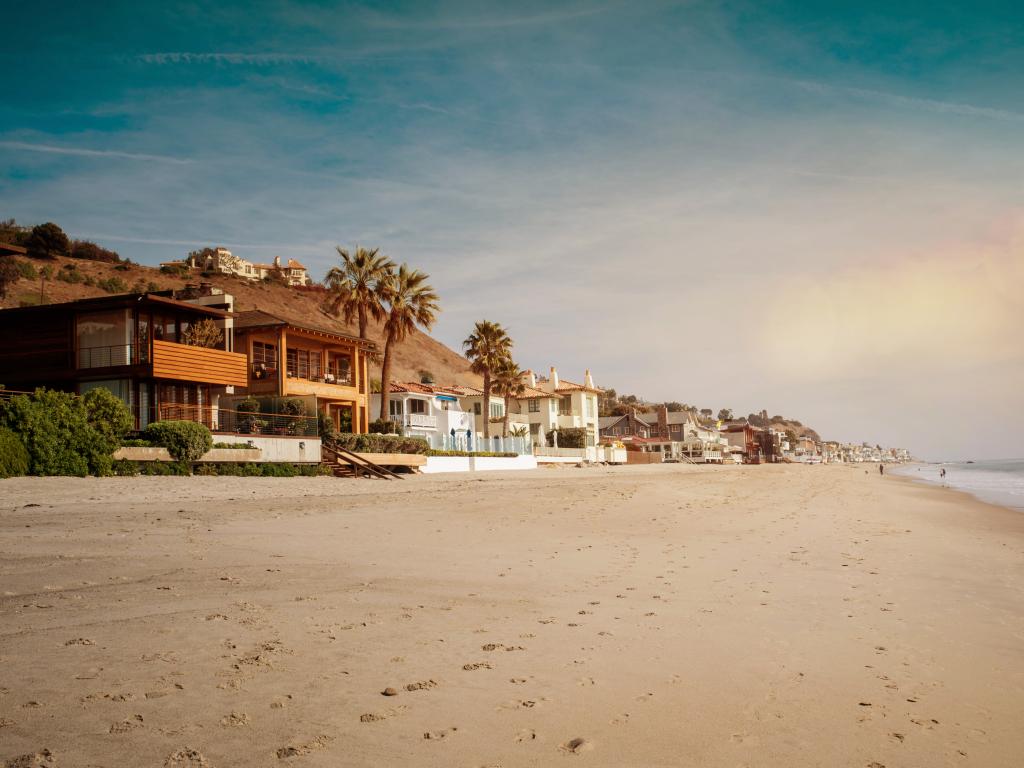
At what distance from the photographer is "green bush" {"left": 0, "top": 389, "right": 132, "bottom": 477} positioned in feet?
66.6

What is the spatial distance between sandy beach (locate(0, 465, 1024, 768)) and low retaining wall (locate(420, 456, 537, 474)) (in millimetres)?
30658

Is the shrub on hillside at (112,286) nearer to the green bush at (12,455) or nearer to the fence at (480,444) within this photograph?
the fence at (480,444)

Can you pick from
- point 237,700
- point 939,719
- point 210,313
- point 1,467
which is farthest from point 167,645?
point 210,313

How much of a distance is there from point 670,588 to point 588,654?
3.10 meters

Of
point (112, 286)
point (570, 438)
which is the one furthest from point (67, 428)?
point (112, 286)

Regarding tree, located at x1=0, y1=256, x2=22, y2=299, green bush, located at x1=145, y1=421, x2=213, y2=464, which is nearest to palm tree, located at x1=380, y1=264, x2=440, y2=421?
green bush, located at x1=145, y1=421, x2=213, y2=464

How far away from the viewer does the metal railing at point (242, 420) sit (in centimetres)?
3169

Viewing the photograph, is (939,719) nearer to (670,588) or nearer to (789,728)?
(789,728)

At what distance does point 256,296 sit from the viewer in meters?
118

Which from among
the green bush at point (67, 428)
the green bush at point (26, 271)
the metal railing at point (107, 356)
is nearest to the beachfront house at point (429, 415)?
the metal railing at point (107, 356)

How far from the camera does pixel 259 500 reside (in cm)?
1817

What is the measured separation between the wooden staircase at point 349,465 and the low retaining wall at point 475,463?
270 inches

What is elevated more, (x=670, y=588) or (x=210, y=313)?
(x=210, y=313)

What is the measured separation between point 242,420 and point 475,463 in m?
18.2
